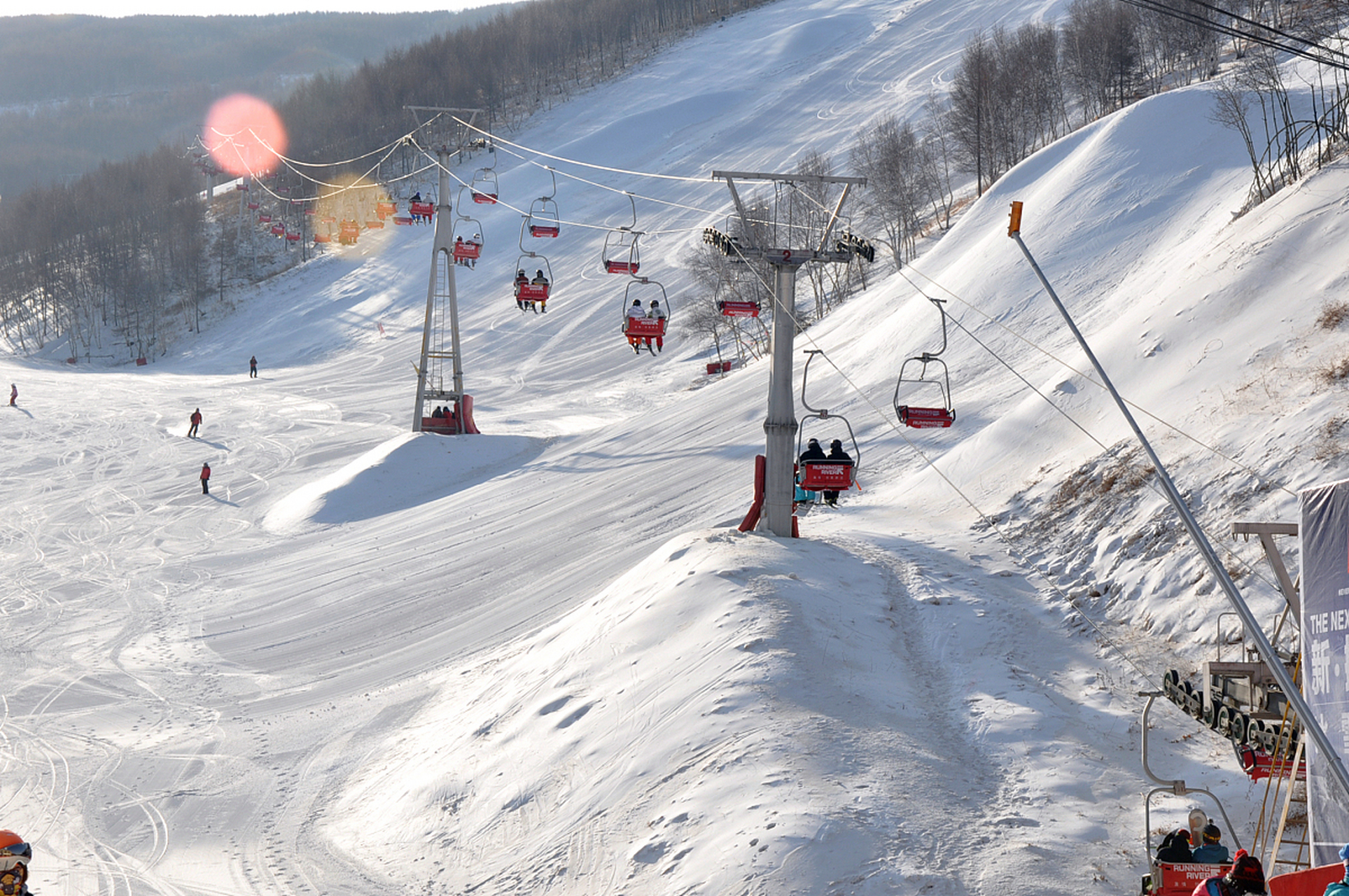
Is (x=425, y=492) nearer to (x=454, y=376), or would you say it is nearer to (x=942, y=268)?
(x=454, y=376)

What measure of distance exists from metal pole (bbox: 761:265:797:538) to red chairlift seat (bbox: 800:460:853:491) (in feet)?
1.07

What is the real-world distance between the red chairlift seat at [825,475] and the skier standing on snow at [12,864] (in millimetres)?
11807

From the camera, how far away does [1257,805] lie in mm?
8883

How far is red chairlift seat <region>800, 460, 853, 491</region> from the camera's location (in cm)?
1666

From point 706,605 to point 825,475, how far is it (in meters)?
4.44

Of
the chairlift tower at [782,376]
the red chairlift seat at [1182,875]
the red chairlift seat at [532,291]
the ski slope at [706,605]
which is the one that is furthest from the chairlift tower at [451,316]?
the red chairlift seat at [1182,875]

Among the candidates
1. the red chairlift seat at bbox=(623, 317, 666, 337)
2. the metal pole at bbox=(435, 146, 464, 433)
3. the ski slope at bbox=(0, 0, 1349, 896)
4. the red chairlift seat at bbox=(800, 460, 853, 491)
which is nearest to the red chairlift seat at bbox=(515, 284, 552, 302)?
the metal pole at bbox=(435, 146, 464, 433)

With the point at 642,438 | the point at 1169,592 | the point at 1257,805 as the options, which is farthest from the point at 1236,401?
the point at 642,438

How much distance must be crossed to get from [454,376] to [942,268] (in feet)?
52.9

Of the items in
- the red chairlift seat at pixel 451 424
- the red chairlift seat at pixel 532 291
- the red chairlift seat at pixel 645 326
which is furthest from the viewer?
the red chairlift seat at pixel 451 424

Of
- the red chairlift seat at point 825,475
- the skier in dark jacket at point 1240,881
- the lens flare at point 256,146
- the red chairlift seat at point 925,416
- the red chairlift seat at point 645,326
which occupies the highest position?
the lens flare at point 256,146

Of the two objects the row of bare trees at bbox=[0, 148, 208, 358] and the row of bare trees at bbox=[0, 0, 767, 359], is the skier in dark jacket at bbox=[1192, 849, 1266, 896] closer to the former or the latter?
the row of bare trees at bbox=[0, 148, 208, 358]

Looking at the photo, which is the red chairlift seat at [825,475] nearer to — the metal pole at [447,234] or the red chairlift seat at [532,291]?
the red chairlift seat at [532,291]

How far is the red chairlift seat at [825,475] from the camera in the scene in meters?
16.7
